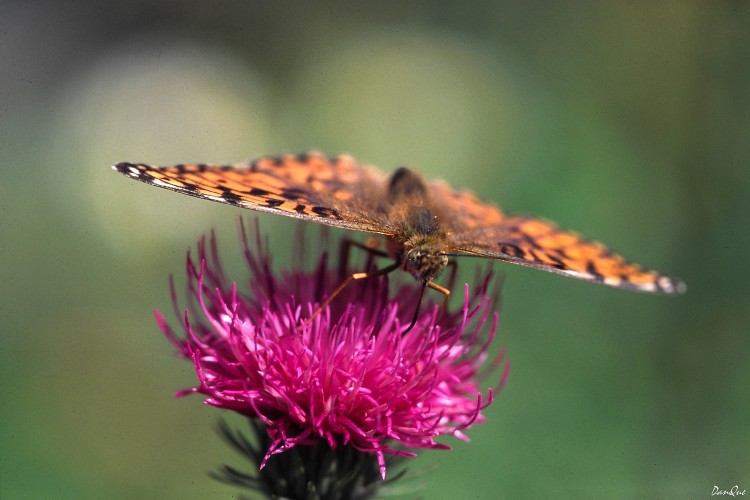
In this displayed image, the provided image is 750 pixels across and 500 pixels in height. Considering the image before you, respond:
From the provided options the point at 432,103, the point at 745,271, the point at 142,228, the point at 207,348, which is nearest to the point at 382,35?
the point at 432,103

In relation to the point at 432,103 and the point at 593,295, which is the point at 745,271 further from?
the point at 432,103

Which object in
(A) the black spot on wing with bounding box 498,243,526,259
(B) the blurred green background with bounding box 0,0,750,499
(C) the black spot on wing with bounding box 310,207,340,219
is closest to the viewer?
(C) the black spot on wing with bounding box 310,207,340,219

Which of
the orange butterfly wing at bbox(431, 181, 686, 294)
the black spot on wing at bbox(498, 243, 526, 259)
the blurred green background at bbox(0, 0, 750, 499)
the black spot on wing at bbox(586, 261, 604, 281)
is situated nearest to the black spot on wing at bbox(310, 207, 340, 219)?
the orange butterfly wing at bbox(431, 181, 686, 294)

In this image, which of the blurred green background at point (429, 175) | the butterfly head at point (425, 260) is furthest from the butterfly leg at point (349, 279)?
the blurred green background at point (429, 175)

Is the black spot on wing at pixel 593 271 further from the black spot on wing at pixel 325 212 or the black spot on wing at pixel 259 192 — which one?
the black spot on wing at pixel 259 192

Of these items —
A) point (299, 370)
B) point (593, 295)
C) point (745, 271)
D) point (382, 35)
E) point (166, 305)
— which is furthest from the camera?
point (382, 35)

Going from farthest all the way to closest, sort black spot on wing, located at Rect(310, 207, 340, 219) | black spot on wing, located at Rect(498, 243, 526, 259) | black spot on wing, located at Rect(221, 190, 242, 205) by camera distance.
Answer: black spot on wing, located at Rect(498, 243, 526, 259) → black spot on wing, located at Rect(310, 207, 340, 219) → black spot on wing, located at Rect(221, 190, 242, 205)

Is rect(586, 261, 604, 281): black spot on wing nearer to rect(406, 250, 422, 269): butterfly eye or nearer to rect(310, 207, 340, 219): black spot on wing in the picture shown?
rect(406, 250, 422, 269): butterfly eye

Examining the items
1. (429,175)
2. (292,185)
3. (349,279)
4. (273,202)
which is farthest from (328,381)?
(429,175)
